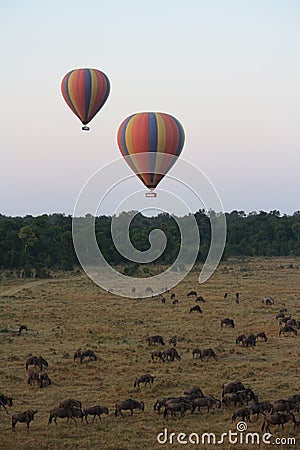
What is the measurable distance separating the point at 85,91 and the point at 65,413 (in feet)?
67.2

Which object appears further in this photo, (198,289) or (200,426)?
(198,289)

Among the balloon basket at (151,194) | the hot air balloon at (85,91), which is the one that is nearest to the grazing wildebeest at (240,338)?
the balloon basket at (151,194)

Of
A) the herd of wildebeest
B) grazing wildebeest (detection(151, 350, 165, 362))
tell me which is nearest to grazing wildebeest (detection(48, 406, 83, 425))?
the herd of wildebeest

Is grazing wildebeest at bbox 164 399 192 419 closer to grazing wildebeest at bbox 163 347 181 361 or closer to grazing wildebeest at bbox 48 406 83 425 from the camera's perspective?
grazing wildebeest at bbox 48 406 83 425

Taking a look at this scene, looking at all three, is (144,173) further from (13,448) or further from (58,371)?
(13,448)

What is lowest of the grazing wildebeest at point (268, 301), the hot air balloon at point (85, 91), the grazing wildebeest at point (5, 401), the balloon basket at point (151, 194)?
the grazing wildebeest at point (5, 401)

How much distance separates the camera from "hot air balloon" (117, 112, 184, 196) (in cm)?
2686

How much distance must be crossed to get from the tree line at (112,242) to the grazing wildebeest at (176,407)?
36.5 metres

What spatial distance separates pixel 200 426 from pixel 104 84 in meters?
21.8

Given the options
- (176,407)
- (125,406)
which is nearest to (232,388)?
(176,407)

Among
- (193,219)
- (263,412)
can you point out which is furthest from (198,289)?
(193,219)

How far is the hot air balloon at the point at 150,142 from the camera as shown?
26.9m

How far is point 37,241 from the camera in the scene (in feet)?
180

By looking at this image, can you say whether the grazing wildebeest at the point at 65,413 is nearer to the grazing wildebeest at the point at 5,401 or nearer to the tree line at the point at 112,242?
the grazing wildebeest at the point at 5,401
